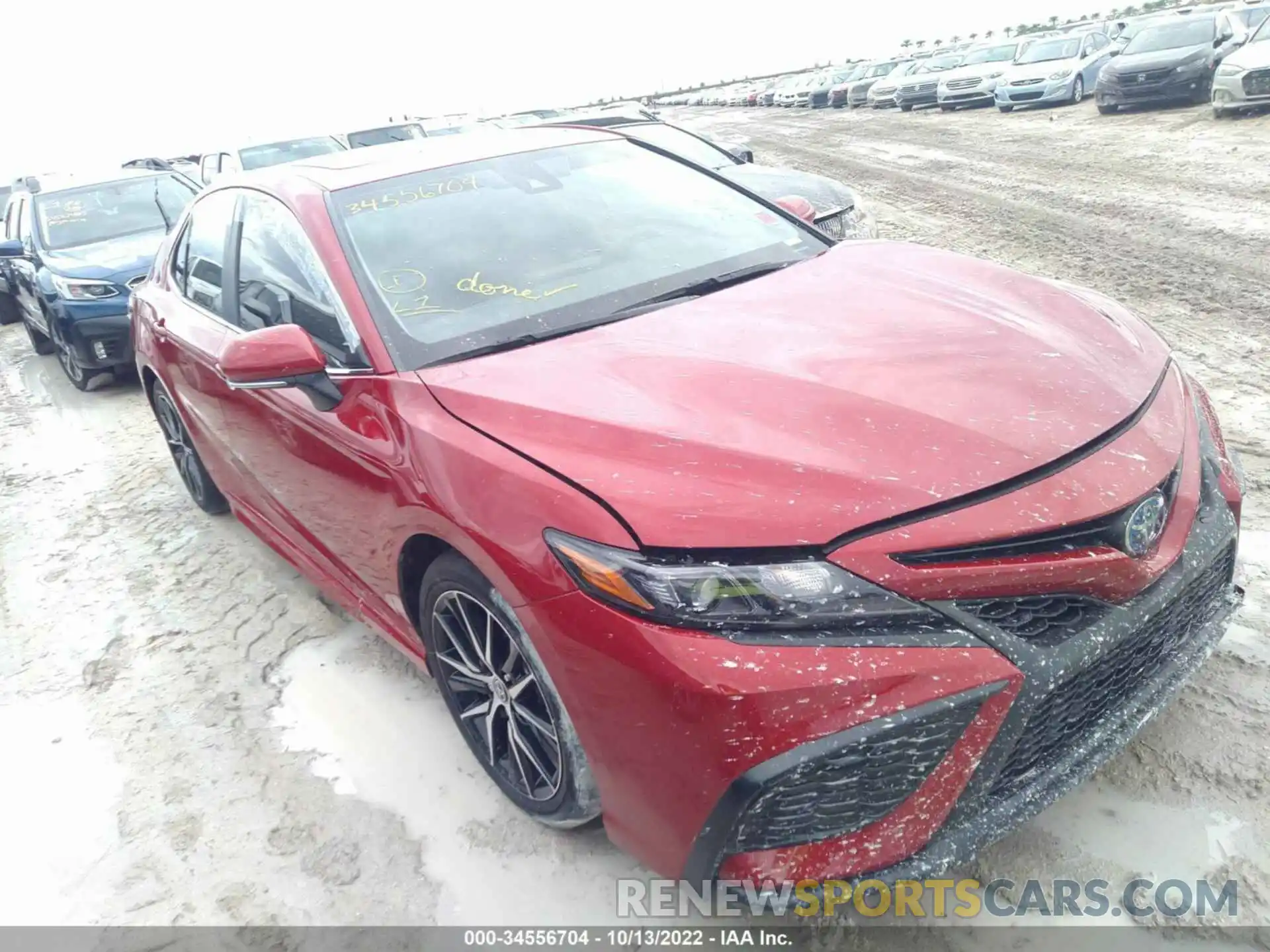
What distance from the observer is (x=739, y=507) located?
1807 millimetres

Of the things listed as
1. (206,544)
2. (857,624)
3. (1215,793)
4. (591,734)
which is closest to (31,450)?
(206,544)

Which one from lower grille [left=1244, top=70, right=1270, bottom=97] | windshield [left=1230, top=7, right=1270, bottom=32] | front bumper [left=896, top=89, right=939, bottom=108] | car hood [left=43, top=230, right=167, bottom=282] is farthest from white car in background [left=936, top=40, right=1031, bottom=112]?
car hood [left=43, top=230, right=167, bottom=282]

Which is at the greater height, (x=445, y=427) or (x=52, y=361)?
(x=445, y=427)

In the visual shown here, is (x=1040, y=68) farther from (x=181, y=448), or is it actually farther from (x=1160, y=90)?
(x=181, y=448)

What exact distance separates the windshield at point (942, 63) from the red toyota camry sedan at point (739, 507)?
25.8 metres

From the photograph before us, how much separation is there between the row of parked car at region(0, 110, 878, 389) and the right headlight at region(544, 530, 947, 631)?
4488 mm

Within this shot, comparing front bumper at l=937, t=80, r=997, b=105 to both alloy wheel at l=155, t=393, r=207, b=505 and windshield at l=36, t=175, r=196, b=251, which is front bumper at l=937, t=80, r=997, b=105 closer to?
windshield at l=36, t=175, r=196, b=251

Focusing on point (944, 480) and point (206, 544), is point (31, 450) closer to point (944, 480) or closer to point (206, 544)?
point (206, 544)

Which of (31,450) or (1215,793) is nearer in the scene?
(1215,793)

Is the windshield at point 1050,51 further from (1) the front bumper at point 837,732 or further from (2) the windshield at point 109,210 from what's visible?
(1) the front bumper at point 837,732

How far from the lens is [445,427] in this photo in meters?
2.23

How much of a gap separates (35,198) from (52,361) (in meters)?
1.48

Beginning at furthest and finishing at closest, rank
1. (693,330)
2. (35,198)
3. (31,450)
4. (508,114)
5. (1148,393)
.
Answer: (508,114)
(35,198)
(31,450)
(693,330)
(1148,393)

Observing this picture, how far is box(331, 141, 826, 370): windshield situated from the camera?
262 cm
